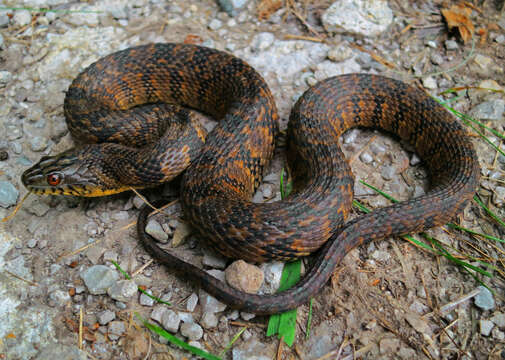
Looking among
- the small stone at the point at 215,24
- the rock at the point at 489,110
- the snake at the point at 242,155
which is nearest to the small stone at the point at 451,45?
the rock at the point at 489,110

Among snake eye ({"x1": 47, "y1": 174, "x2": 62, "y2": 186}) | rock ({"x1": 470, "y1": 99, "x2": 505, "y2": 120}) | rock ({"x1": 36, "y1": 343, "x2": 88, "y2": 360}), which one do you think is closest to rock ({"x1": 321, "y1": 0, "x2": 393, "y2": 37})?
rock ({"x1": 470, "y1": 99, "x2": 505, "y2": 120})

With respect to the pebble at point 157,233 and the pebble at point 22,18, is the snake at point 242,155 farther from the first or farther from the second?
the pebble at point 22,18

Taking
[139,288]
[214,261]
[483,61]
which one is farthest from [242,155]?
[483,61]

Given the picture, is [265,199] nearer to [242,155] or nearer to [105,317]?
[242,155]

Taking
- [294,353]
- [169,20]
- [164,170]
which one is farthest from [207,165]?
[169,20]

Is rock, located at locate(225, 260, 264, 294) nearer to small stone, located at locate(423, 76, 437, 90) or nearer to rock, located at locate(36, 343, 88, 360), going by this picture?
rock, located at locate(36, 343, 88, 360)

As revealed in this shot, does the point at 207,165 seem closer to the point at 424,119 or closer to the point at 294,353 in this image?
the point at 294,353
